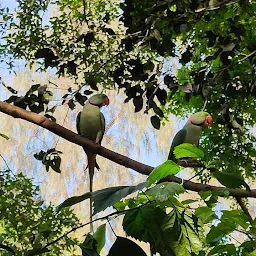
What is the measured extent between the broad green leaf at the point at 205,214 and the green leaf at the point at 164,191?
0.28 feet

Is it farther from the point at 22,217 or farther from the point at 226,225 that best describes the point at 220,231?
the point at 22,217

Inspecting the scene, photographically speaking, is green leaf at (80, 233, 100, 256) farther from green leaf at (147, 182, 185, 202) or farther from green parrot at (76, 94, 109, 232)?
green parrot at (76, 94, 109, 232)

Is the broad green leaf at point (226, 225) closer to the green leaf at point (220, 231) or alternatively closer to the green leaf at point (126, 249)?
the green leaf at point (220, 231)

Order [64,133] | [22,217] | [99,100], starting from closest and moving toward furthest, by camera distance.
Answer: [64,133]
[22,217]
[99,100]

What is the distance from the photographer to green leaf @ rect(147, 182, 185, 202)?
1.08 ft

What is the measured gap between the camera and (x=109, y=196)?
0.33 metres

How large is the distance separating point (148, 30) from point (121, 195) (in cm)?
85

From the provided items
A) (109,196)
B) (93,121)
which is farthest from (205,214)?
(93,121)

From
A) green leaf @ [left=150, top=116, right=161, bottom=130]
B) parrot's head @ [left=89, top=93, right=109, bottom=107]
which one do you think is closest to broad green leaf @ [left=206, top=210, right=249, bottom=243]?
green leaf @ [left=150, top=116, right=161, bottom=130]

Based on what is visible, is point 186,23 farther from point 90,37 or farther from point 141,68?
point 90,37

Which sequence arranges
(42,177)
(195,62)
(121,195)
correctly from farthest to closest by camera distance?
(42,177) < (195,62) < (121,195)

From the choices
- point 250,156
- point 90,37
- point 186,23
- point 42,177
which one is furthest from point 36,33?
point 42,177

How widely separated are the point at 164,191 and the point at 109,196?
4 centimetres

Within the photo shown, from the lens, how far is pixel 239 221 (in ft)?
1.40
